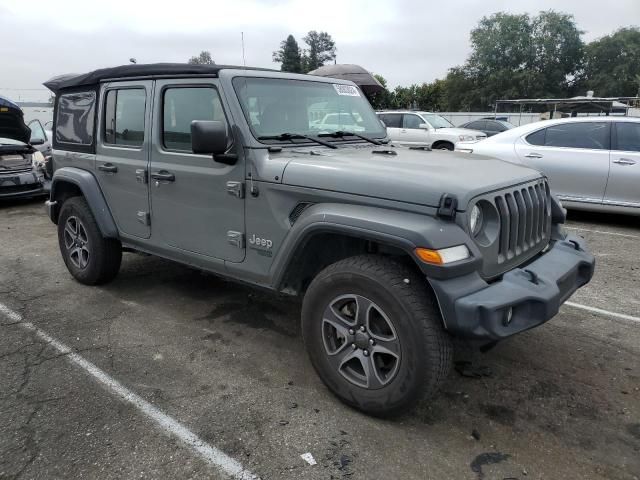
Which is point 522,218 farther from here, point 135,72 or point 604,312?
point 135,72

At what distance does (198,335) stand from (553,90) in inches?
2430

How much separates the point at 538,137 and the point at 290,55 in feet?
188

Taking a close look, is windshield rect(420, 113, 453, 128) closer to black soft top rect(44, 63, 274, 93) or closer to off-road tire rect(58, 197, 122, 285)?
black soft top rect(44, 63, 274, 93)

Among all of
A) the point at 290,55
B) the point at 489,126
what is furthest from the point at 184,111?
the point at 290,55

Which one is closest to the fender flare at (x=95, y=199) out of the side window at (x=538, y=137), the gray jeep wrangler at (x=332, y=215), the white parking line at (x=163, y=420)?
the gray jeep wrangler at (x=332, y=215)

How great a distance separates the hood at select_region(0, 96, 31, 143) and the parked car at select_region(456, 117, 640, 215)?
911 cm

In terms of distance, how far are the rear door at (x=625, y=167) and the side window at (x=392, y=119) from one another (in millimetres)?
7737

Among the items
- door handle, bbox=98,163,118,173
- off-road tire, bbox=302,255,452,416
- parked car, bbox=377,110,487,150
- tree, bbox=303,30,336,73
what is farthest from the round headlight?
tree, bbox=303,30,336,73

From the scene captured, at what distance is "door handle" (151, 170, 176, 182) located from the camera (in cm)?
362

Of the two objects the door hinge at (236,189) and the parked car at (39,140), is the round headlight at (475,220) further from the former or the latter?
the parked car at (39,140)

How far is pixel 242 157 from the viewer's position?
3131 millimetres

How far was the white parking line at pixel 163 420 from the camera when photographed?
2385 millimetres

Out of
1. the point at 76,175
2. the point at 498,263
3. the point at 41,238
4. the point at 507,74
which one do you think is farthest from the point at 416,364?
the point at 507,74

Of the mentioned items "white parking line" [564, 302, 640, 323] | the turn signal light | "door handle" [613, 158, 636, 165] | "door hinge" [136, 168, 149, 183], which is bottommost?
"white parking line" [564, 302, 640, 323]
